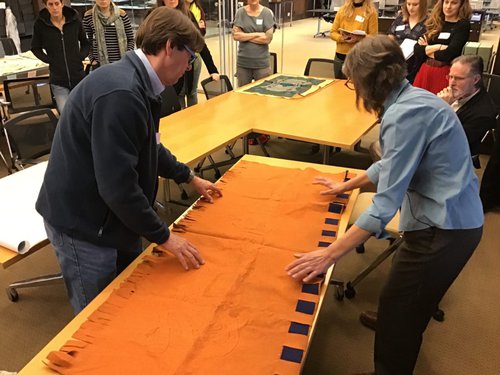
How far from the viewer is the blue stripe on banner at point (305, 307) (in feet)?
4.28

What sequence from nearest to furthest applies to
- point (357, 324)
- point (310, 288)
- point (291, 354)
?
1. point (291, 354)
2. point (310, 288)
3. point (357, 324)

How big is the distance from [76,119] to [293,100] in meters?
2.65

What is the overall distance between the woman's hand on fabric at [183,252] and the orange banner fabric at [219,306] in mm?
30

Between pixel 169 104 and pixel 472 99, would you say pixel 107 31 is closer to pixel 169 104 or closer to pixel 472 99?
pixel 169 104

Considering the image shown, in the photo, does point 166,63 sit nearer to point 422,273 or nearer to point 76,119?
point 76,119

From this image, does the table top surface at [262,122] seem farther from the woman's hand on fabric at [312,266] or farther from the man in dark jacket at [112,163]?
the woman's hand on fabric at [312,266]

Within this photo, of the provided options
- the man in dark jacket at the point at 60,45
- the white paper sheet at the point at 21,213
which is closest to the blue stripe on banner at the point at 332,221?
the white paper sheet at the point at 21,213

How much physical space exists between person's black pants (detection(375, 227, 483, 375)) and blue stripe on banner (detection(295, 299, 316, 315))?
409 millimetres

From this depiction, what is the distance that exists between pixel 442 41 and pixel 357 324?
2598mm

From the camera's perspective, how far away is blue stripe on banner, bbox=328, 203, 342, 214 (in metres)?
1.84

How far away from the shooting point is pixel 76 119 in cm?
129

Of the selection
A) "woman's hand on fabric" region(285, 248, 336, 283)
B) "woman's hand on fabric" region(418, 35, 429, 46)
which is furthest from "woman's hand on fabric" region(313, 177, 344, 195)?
"woman's hand on fabric" region(418, 35, 429, 46)

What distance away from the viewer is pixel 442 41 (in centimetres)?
372

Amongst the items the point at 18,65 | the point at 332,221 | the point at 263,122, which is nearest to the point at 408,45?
the point at 263,122
